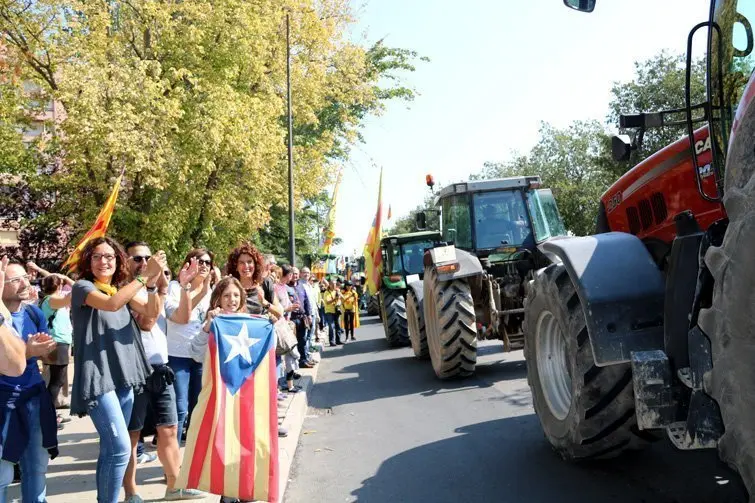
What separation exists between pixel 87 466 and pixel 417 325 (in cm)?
666

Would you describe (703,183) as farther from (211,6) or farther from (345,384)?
(211,6)

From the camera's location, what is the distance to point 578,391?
4.47 meters

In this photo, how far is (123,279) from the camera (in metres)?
4.75

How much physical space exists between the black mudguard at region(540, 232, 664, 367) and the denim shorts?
2938 millimetres

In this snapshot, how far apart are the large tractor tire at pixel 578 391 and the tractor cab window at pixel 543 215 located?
17.1 feet

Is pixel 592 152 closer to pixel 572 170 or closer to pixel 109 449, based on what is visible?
pixel 572 170

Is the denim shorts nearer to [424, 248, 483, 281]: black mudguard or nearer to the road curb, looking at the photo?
the road curb

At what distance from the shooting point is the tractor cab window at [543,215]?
34.4 feet

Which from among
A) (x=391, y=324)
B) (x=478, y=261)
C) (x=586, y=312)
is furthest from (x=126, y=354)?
(x=391, y=324)

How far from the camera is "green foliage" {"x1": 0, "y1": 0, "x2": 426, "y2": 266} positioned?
1568cm

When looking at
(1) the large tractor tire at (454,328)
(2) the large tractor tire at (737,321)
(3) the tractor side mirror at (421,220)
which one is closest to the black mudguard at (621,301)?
(2) the large tractor tire at (737,321)

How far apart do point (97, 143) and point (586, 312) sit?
13.6 metres

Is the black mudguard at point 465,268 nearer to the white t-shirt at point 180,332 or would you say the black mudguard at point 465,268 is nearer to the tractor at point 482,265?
the tractor at point 482,265

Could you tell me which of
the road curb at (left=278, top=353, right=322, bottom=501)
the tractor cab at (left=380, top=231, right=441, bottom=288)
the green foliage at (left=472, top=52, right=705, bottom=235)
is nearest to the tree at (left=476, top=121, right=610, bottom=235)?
the green foliage at (left=472, top=52, right=705, bottom=235)
